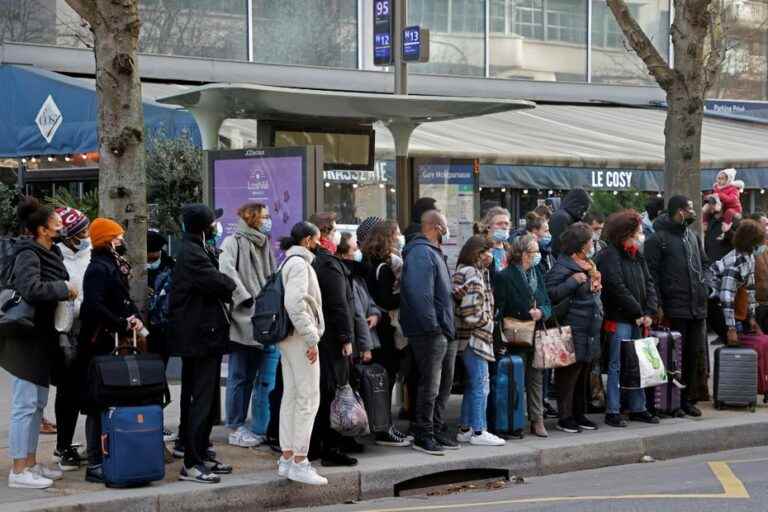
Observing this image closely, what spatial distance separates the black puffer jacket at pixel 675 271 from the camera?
38.7 ft

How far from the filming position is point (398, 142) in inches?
512

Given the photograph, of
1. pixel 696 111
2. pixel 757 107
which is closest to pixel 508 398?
pixel 696 111

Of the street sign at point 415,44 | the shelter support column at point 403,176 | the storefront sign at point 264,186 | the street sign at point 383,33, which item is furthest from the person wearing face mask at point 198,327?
the street sign at point 383,33

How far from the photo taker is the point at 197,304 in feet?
28.7

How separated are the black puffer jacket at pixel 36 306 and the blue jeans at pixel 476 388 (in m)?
3.29

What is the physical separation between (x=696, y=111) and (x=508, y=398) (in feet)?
17.9

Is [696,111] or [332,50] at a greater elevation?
[332,50]

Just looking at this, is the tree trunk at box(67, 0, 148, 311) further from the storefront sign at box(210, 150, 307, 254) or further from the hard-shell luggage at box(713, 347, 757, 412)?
the hard-shell luggage at box(713, 347, 757, 412)

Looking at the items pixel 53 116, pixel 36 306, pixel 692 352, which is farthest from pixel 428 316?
pixel 53 116

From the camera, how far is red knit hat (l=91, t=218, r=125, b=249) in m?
8.72

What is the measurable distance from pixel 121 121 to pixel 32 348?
1.92 m

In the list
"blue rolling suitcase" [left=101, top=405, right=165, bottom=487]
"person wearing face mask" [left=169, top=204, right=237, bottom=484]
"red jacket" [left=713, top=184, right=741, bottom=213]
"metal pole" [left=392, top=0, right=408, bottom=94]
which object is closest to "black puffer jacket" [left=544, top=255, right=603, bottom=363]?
"person wearing face mask" [left=169, top=204, right=237, bottom=484]

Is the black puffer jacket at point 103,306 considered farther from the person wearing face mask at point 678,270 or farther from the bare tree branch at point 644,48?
the bare tree branch at point 644,48

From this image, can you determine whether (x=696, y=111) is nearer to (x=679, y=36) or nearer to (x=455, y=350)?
(x=679, y=36)
